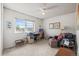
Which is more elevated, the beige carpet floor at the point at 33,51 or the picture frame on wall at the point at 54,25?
the picture frame on wall at the point at 54,25

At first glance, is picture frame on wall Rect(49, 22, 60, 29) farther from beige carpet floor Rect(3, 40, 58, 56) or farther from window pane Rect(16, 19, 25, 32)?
window pane Rect(16, 19, 25, 32)

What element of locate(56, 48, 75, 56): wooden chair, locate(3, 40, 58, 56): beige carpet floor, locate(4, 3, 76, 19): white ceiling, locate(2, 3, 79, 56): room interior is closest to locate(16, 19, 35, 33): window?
locate(2, 3, 79, 56): room interior

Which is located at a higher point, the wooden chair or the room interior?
the room interior

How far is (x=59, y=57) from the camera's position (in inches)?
59.8

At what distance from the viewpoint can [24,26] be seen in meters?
1.57

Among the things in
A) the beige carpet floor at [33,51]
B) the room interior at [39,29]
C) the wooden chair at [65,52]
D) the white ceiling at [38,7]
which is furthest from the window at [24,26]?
the wooden chair at [65,52]

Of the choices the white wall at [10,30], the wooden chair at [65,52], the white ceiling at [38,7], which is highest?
the white ceiling at [38,7]

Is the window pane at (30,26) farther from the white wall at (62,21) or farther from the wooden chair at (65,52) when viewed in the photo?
the wooden chair at (65,52)

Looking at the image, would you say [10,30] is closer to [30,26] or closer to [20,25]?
[20,25]

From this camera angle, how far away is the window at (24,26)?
5.08ft

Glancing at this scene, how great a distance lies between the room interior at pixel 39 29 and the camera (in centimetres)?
150

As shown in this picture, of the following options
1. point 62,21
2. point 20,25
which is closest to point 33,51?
point 20,25

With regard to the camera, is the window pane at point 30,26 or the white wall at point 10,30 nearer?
the white wall at point 10,30

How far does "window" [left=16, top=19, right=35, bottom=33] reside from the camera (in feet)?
5.08
